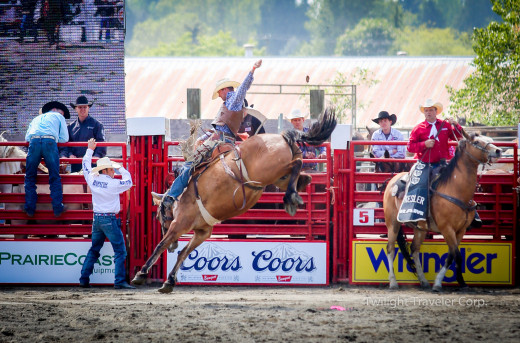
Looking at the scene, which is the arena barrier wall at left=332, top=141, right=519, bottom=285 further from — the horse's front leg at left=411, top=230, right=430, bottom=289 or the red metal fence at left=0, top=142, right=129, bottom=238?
the red metal fence at left=0, top=142, right=129, bottom=238

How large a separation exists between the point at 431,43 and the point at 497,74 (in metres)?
62.3

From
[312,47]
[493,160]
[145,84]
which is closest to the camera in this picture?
[493,160]

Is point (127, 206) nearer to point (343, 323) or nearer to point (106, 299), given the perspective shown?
point (106, 299)

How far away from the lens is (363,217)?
10.0 m

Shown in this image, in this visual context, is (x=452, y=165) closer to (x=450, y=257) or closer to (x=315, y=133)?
(x=450, y=257)

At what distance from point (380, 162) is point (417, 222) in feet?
4.24

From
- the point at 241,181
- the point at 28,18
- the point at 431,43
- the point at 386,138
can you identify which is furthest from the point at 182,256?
the point at 431,43

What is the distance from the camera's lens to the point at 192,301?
836 cm

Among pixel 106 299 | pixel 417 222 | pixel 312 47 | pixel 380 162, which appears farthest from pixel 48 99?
pixel 312 47

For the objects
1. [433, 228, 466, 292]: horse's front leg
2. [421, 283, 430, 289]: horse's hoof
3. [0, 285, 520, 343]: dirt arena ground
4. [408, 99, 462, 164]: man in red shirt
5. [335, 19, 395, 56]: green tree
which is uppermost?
[335, 19, 395, 56]: green tree

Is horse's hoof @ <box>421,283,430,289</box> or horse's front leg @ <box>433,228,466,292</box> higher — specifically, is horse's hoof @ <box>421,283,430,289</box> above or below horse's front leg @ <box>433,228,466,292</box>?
below

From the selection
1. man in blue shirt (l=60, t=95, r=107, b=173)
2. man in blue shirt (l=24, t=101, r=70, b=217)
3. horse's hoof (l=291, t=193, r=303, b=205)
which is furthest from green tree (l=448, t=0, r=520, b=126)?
man in blue shirt (l=24, t=101, r=70, b=217)

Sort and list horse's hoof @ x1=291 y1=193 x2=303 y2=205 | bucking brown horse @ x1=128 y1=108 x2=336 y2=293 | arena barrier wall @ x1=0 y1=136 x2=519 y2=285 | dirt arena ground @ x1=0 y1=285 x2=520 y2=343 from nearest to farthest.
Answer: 1. dirt arena ground @ x1=0 y1=285 x2=520 y2=343
2. horse's hoof @ x1=291 y1=193 x2=303 y2=205
3. bucking brown horse @ x1=128 y1=108 x2=336 y2=293
4. arena barrier wall @ x1=0 y1=136 x2=519 y2=285

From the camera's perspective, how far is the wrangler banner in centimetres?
986
